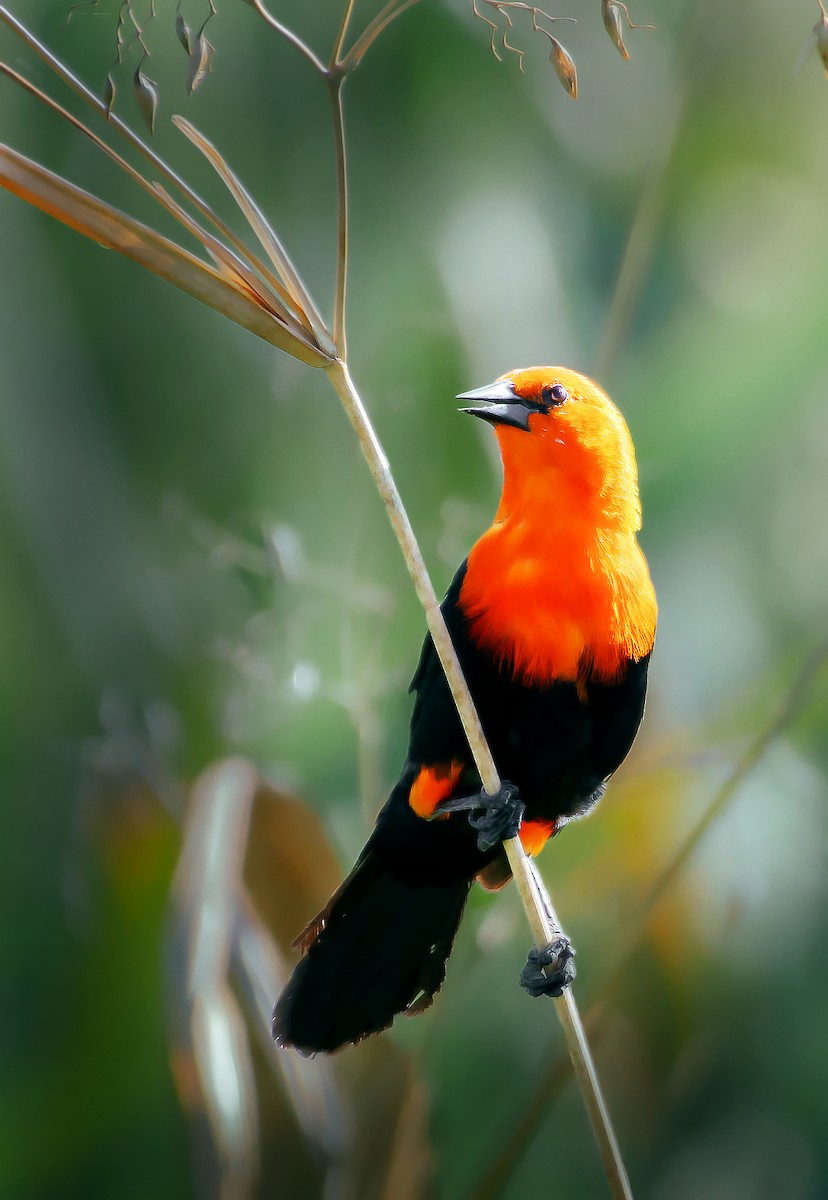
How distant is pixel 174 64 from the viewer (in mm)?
3574

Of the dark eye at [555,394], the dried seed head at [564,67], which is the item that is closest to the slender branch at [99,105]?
the dried seed head at [564,67]

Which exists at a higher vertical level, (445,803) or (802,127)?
(802,127)

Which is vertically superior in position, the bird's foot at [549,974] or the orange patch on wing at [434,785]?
the orange patch on wing at [434,785]

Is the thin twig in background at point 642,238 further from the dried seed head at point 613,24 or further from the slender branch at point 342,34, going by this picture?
the slender branch at point 342,34

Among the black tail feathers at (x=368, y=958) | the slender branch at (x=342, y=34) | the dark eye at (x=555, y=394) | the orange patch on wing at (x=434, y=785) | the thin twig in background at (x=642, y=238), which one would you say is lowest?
the black tail feathers at (x=368, y=958)

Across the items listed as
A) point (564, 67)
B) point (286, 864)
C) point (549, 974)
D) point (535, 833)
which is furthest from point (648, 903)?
point (564, 67)

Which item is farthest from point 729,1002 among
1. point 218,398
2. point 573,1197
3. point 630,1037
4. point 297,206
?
point 297,206

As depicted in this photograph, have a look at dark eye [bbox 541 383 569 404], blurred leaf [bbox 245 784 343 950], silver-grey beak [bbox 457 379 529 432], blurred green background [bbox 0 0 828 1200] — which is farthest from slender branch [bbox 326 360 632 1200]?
blurred green background [bbox 0 0 828 1200]

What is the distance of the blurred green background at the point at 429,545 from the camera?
9.73ft

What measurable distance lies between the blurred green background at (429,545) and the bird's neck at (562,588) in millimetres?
643

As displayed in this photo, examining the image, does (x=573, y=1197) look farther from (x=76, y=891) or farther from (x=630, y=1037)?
(x=76, y=891)

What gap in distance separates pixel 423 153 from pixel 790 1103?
3.04m

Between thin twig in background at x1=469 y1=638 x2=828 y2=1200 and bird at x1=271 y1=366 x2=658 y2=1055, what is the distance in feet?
0.78

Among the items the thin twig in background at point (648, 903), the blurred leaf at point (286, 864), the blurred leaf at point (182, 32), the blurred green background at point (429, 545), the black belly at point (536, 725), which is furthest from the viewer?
the blurred green background at point (429, 545)
